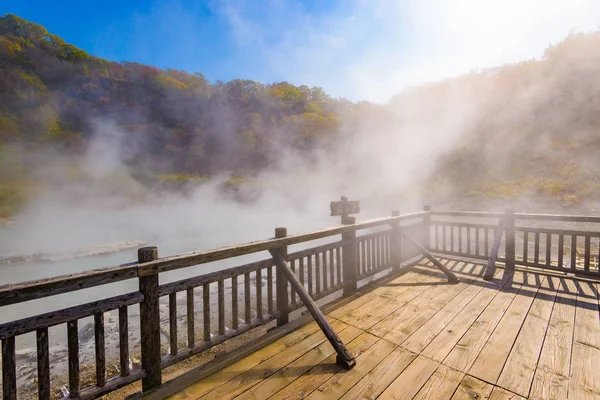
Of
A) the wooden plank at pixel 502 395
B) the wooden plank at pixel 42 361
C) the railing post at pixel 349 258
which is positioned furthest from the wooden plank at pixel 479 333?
the wooden plank at pixel 42 361

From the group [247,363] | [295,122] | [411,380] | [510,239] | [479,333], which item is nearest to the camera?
[411,380]

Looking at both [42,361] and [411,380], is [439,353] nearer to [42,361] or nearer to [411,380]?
[411,380]

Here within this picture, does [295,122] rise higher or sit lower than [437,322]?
higher

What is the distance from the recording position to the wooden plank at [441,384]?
5.55 feet

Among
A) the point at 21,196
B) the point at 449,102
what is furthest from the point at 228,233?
the point at 449,102

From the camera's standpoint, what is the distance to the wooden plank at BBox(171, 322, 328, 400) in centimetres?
181

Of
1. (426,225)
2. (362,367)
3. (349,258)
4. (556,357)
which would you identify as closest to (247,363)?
(362,367)

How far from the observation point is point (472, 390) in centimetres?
173

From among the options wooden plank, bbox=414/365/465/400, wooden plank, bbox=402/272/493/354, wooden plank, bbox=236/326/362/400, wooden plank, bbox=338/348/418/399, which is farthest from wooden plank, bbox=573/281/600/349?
wooden plank, bbox=236/326/362/400

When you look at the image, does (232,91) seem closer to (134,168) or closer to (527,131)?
(134,168)

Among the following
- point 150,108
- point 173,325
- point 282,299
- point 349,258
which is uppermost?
point 150,108

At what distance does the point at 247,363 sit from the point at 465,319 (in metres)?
2.28

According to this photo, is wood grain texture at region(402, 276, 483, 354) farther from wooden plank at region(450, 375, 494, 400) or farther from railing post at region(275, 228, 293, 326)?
railing post at region(275, 228, 293, 326)

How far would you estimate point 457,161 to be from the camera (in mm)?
20047
